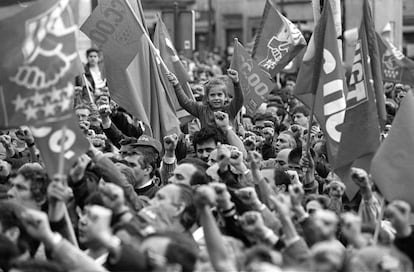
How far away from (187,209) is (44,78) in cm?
116

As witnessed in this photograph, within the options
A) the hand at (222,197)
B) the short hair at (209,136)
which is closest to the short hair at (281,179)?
the short hair at (209,136)

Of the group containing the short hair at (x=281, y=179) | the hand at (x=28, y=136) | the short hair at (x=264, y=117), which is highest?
the short hair at (x=281, y=179)

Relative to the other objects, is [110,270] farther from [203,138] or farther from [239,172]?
[203,138]

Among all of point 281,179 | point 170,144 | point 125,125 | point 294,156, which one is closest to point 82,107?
point 125,125

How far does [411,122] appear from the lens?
25.7ft

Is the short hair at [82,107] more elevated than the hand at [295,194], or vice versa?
the hand at [295,194]

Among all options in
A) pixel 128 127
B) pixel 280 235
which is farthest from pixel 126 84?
pixel 280 235

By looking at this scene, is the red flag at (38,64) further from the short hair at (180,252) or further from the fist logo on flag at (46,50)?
the short hair at (180,252)

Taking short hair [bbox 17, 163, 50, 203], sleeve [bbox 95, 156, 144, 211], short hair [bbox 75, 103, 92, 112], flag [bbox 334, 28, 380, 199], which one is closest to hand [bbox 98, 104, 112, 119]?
short hair [bbox 75, 103, 92, 112]

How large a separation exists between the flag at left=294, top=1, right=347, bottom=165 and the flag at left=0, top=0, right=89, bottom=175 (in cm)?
242

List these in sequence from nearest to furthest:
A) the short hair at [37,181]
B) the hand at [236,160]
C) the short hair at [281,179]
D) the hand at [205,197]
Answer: the hand at [205,197]
the short hair at [37,181]
the hand at [236,160]
the short hair at [281,179]

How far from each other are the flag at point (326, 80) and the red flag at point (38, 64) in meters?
2.45

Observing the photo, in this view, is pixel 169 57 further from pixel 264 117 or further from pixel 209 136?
pixel 209 136

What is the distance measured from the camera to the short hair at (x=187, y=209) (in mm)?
7125
